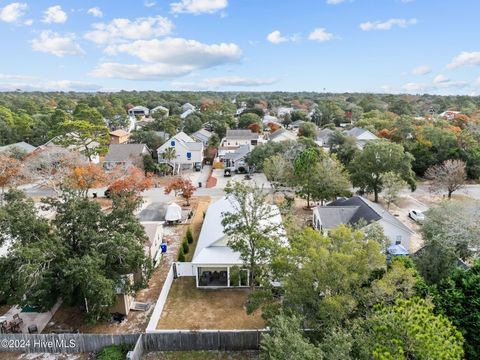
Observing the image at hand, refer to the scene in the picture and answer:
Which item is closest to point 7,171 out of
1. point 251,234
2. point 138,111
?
point 251,234

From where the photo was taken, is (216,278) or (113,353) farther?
(216,278)

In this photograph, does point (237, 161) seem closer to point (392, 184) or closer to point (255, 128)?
point (392, 184)

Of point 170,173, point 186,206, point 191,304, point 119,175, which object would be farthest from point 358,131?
point 191,304

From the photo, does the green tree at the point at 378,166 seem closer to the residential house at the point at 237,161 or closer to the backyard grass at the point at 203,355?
the residential house at the point at 237,161

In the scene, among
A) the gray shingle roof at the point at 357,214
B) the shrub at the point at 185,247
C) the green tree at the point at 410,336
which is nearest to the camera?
the green tree at the point at 410,336

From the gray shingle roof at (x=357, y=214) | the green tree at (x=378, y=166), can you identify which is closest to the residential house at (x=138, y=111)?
the green tree at (x=378, y=166)

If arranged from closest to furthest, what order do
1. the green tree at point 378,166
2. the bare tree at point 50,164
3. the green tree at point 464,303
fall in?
1. the green tree at point 464,303
2. the green tree at point 378,166
3. the bare tree at point 50,164

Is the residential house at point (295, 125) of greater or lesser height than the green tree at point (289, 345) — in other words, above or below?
above
